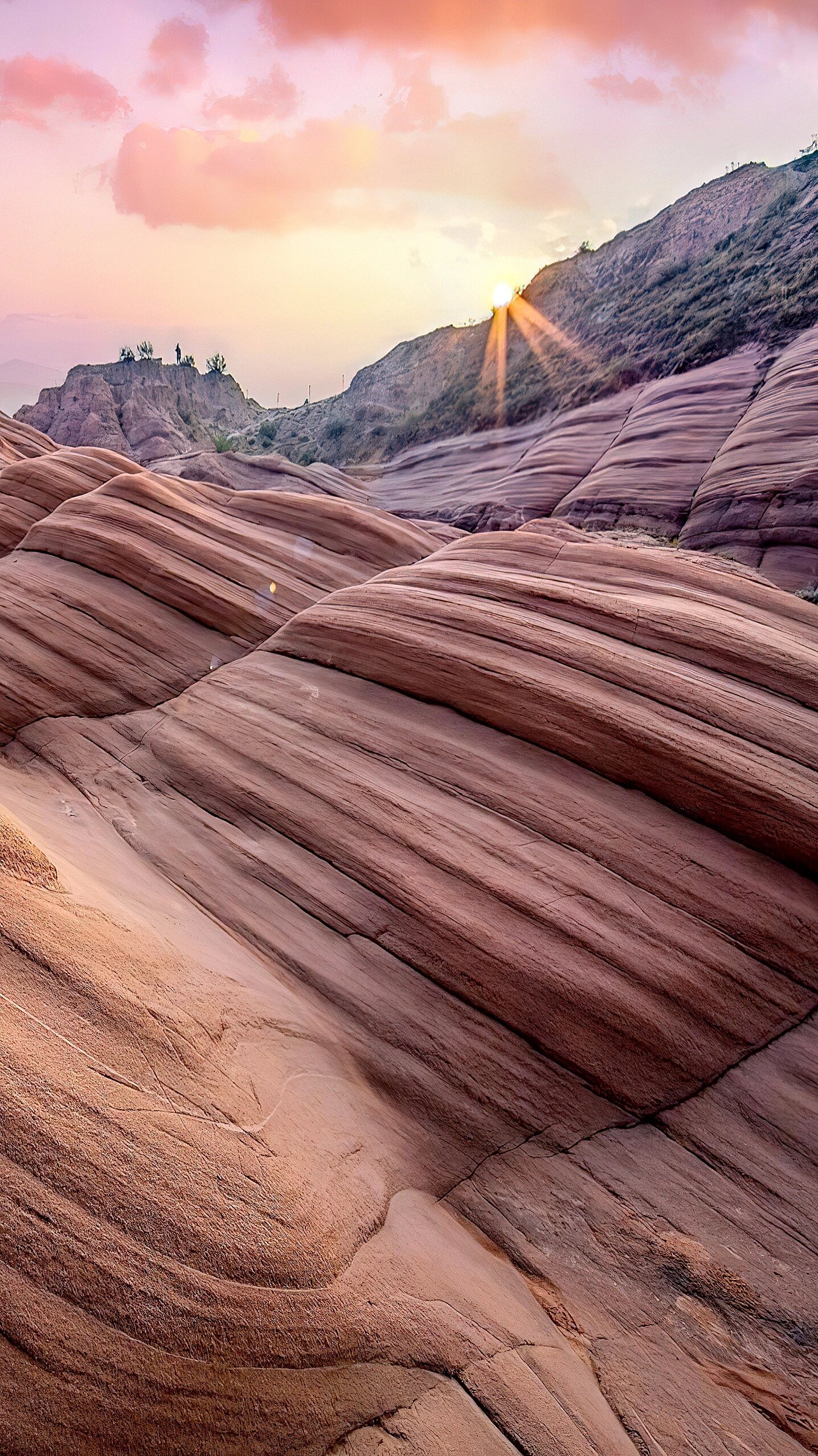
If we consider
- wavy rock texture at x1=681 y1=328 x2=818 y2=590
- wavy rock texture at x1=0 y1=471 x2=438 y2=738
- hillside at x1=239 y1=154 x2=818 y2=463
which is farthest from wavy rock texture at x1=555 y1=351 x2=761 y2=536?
wavy rock texture at x1=0 y1=471 x2=438 y2=738

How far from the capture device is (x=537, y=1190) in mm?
4383

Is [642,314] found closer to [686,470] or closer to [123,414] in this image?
[686,470]

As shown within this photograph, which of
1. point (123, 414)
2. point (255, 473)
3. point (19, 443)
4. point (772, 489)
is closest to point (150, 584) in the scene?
point (772, 489)

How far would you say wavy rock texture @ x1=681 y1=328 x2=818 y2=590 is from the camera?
15.8 meters

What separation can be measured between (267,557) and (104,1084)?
10199 mm

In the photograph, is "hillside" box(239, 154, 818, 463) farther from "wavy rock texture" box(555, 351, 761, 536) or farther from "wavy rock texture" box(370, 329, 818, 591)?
"wavy rock texture" box(555, 351, 761, 536)

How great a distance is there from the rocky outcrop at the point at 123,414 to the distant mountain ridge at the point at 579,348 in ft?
0.51

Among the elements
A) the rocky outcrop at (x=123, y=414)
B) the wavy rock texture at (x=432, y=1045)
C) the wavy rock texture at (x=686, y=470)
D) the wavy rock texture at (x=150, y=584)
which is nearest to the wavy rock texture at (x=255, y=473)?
the wavy rock texture at (x=686, y=470)

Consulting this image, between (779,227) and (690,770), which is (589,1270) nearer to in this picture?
(690,770)

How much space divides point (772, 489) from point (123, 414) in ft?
172

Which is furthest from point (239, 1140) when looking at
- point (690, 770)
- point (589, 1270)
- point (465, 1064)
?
point (690, 770)

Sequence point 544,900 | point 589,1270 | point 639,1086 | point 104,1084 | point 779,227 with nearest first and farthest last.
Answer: point 104,1084 → point 589,1270 → point 639,1086 → point 544,900 → point 779,227

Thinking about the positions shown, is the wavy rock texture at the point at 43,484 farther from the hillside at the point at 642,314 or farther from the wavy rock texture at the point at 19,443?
the hillside at the point at 642,314

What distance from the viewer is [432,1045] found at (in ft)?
16.3
